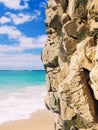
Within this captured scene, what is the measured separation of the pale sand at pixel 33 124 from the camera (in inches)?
1018

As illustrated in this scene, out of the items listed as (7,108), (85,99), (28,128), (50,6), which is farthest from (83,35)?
(7,108)

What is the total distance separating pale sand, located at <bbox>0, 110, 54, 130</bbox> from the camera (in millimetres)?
25859

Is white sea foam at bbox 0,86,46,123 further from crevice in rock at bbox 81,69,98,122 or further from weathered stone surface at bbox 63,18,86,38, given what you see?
crevice in rock at bbox 81,69,98,122

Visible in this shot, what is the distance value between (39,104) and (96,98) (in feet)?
84.9

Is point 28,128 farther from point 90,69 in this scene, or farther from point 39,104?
point 90,69

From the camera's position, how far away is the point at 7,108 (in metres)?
33.3

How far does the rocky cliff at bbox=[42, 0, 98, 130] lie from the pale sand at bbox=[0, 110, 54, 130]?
28.6ft

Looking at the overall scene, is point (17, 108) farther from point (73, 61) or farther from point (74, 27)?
point (73, 61)

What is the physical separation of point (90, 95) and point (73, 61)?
1574 mm

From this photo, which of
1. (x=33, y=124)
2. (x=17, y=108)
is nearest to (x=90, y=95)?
(x=33, y=124)

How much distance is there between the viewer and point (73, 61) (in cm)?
1232

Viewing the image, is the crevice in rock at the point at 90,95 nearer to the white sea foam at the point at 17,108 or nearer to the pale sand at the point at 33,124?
the pale sand at the point at 33,124

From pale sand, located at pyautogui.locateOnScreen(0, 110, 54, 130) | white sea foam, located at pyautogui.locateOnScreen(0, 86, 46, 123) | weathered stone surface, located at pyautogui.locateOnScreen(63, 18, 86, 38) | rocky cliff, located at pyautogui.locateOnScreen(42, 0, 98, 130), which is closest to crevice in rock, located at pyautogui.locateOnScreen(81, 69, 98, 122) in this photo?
rocky cliff, located at pyautogui.locateOnScreen(42, 0, 98, 130)

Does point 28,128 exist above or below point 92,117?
above
